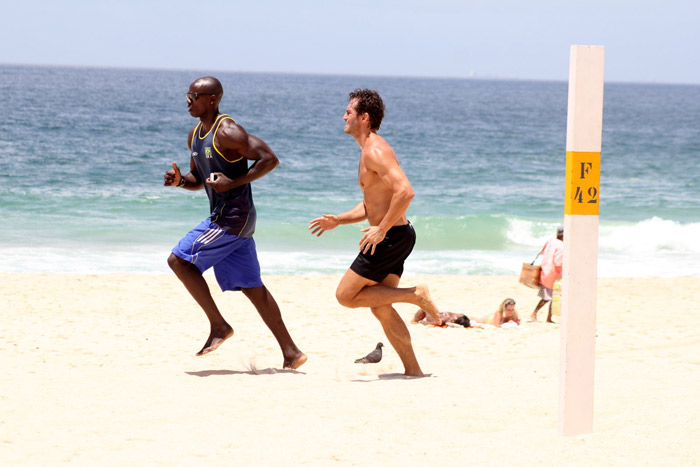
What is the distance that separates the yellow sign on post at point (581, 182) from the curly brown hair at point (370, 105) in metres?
1.89

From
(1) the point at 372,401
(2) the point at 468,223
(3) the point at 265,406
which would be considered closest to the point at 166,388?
(3) the point at 265,406

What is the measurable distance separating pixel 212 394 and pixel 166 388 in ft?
1.06

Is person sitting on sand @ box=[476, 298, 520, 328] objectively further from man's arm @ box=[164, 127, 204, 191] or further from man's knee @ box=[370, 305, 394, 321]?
man's arm @ box=[164, 127, 204, 191]

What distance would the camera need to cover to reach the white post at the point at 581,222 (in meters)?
3.52

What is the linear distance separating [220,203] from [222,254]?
33 centimetres

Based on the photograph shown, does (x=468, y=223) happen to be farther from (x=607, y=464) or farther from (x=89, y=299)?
(x=607, y=464)

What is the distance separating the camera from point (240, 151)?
219 inches

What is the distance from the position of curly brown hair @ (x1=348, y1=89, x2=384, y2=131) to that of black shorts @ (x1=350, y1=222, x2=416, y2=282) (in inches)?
26.3

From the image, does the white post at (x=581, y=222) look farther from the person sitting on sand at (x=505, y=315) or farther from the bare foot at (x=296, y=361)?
the person sitting on sand at (x=505, y=315)

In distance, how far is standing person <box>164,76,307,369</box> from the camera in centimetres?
557

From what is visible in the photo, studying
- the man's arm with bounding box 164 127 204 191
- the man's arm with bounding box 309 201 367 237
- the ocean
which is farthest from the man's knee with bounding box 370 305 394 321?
the ocean

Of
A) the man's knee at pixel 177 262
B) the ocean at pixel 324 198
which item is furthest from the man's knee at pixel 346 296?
the ocean at pixel 324 198

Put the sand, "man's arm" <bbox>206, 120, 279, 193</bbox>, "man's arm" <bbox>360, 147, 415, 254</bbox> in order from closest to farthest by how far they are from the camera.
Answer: the sand
"man's arm" <bbox>360, 147, 415, 254</bbox>
"man's arm" <bbox>206, 120, 279, 193</bbox>

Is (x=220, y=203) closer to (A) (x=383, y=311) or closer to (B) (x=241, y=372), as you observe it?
(B) (x=241, y=372)
